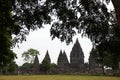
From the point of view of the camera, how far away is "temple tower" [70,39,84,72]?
121 meters

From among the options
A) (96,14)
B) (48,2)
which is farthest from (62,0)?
(96,14)

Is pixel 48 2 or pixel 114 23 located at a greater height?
pixel 48 2

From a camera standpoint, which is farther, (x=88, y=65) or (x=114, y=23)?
(x=88, y=65)

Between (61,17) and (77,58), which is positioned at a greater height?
(77,58)

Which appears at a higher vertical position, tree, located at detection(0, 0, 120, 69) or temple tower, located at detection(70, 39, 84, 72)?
temple tower, located at detection(70, 39, 84, 72)

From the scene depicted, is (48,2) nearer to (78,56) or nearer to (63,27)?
(63,27)

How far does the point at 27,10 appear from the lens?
11500 millimetres

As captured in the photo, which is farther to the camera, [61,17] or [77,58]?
[77,58]

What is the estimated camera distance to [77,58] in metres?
122

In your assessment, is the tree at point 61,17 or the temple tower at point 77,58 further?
the temple tower at point 77,58

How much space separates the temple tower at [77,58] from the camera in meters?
121

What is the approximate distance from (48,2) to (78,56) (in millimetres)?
110899

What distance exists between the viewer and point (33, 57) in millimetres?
124750

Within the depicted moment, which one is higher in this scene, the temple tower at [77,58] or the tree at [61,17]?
the temple tower at [77,58]
